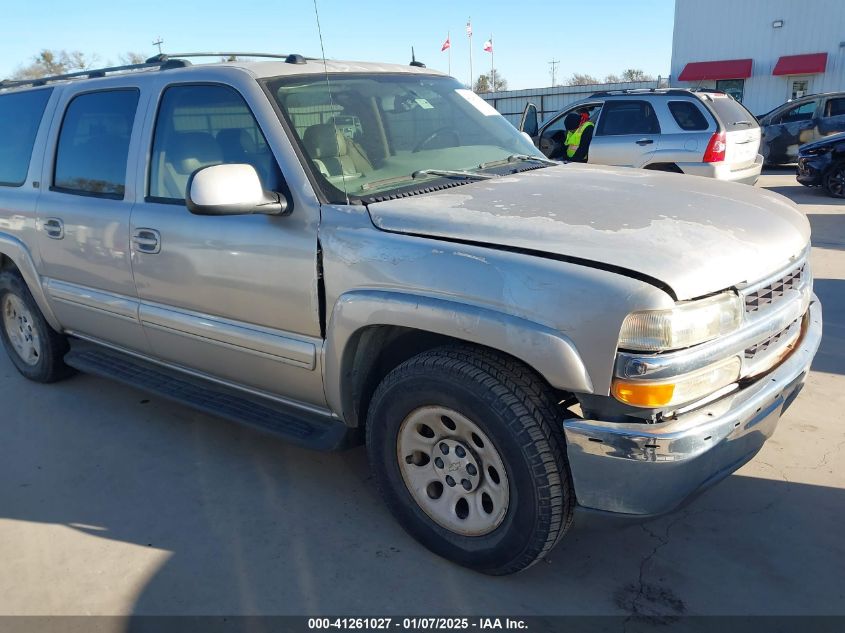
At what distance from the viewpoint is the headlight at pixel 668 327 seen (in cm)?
216

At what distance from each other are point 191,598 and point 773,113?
16.6 meters

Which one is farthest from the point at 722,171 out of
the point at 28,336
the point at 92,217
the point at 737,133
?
the point at 28,336

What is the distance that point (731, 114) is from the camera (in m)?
9.10

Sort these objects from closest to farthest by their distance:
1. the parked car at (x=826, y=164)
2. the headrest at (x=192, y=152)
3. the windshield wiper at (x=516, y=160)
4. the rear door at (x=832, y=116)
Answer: the headrest at (x=192, y=152), the windshield wiper at (x=516, y=160), the parked car at (x=826, y=164), the rear door at (x=832, y=116)

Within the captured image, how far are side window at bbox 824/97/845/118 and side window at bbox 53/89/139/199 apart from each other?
14.9 m

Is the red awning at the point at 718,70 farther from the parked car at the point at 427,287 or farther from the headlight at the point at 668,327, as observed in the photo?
the headlight at the point at 668,327

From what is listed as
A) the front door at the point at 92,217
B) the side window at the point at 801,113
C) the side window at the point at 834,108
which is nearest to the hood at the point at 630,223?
the front door at the point at 92,217

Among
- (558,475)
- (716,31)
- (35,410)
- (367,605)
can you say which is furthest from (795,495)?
(716,31)

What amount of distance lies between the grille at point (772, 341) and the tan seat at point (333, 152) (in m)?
1.72

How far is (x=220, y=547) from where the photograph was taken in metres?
3.02

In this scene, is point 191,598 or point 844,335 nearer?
point 191,598

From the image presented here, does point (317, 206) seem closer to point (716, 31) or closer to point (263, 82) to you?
point (263, 82)

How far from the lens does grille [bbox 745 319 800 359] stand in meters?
2.48

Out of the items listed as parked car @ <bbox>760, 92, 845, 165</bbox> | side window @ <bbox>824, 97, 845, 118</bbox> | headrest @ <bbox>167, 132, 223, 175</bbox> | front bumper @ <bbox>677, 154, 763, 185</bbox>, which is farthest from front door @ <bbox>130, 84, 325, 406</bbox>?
side window @ <bbox>824, 97, 845, 118</bbox>
